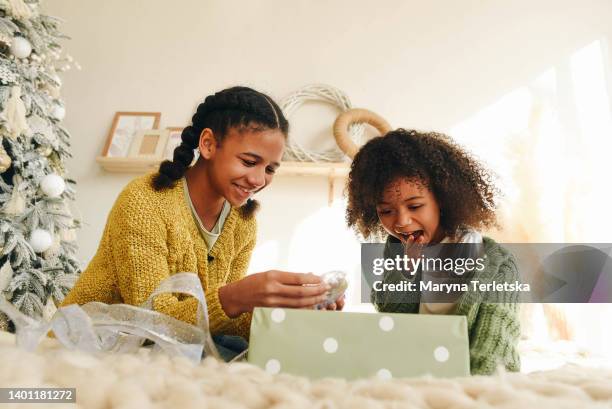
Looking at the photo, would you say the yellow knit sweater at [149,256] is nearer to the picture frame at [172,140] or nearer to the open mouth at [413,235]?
the open mouth at [413,235]

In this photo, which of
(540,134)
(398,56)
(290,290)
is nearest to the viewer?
(290,290)

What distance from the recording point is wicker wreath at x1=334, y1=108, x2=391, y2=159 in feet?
6.36

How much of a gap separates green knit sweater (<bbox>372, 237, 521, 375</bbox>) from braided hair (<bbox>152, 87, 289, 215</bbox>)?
510mm

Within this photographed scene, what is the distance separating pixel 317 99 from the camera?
2.12 meters

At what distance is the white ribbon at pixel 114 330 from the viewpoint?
16.5 inches

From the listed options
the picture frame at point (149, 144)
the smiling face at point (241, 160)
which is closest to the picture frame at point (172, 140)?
Result: the picture frame at point (149, 144)

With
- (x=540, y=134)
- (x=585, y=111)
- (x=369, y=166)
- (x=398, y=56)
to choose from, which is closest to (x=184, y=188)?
(x=369, y=166)

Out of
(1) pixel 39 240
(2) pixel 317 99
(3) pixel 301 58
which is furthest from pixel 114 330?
(3) pixel 301 58

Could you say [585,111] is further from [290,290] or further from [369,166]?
[290,290]

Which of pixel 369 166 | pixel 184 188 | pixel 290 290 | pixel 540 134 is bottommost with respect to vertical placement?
pixel 290 290

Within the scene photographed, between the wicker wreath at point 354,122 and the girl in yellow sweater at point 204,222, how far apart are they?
92 cm

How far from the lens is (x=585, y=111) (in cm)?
205

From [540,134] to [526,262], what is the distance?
2.59 feet

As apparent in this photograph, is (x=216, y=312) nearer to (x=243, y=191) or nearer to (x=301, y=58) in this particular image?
(x=243, y=191)
